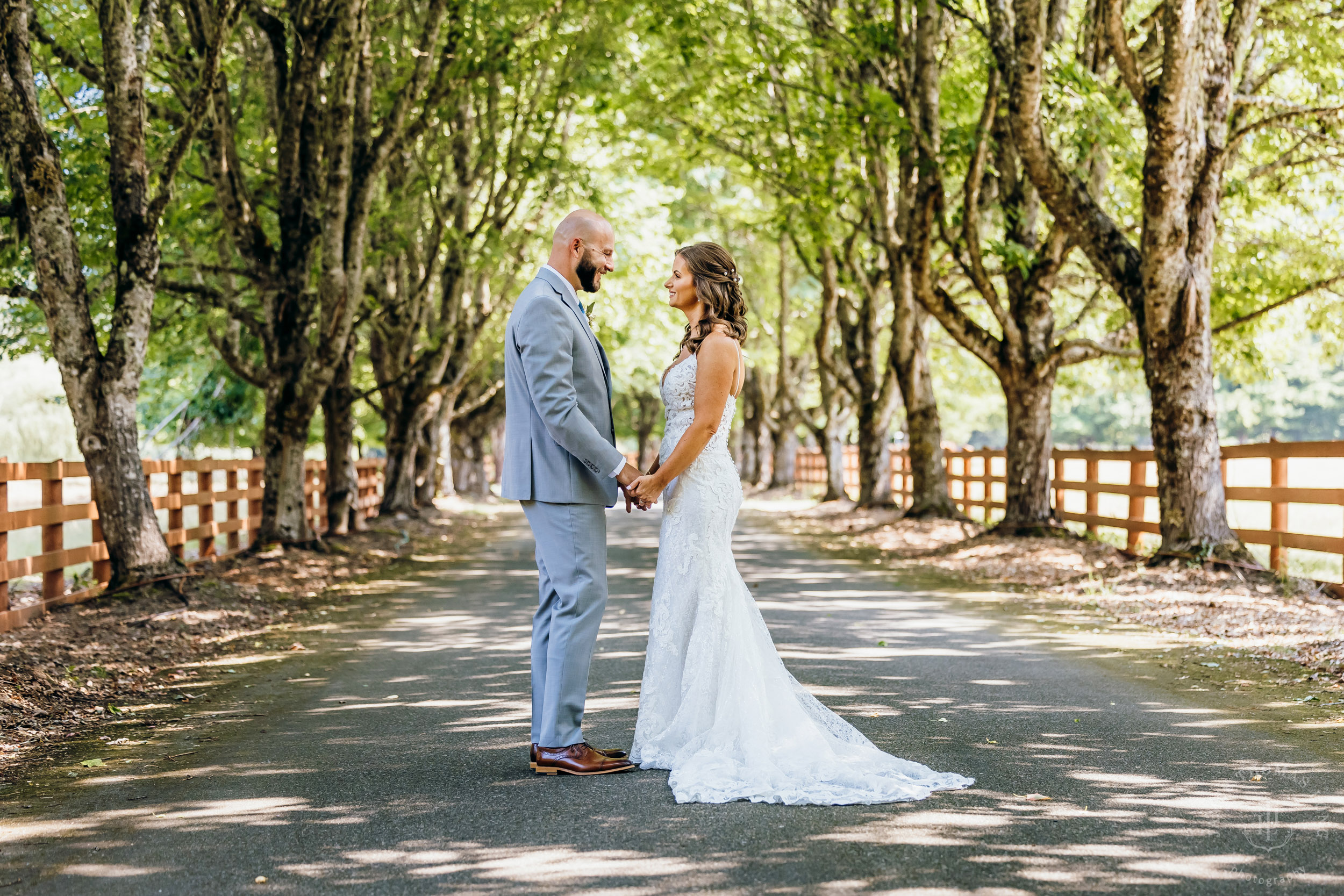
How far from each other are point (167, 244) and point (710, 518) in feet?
56.8

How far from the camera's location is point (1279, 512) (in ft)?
37.8

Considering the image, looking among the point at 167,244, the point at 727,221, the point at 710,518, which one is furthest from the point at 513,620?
the point at 727,221

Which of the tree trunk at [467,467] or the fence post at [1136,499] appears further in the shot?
the tree trunk at [467,467]

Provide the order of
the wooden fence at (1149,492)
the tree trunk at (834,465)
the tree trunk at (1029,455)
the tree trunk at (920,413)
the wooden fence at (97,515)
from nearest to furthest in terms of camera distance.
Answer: the wooden fence at (97,515) < the wooden fence at (1149,492) < the tree trunk at (1029,455) < the tree trunk at (920,413) < the tree trunk at (834,465)

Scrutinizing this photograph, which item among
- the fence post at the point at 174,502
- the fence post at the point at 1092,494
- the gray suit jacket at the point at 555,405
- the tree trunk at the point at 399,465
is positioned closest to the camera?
the gray suit jacket at the point at 555,405

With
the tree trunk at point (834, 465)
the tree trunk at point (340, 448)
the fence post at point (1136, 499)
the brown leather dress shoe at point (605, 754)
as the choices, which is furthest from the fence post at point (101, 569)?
the tree trunk at point (834, 465)

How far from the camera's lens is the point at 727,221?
3444 cm

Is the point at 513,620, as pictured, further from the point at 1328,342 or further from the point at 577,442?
the point at 1328,342

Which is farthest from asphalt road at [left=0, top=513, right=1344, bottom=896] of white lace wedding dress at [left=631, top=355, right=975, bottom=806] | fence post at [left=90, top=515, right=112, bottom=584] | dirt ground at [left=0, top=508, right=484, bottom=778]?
fence post at [left=90, top=515, right=112, bottom=584]

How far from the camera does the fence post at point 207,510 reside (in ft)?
46.3

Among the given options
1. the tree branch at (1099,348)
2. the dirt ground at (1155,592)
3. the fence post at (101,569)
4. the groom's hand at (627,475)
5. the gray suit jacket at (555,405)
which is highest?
the tree branch at (1099,348)

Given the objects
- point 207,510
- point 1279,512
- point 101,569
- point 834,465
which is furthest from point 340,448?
point 834,465

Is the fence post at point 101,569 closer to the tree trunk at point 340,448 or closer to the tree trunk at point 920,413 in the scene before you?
the tree trunk at point 340,448

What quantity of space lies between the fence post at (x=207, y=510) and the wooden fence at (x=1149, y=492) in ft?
33.0
